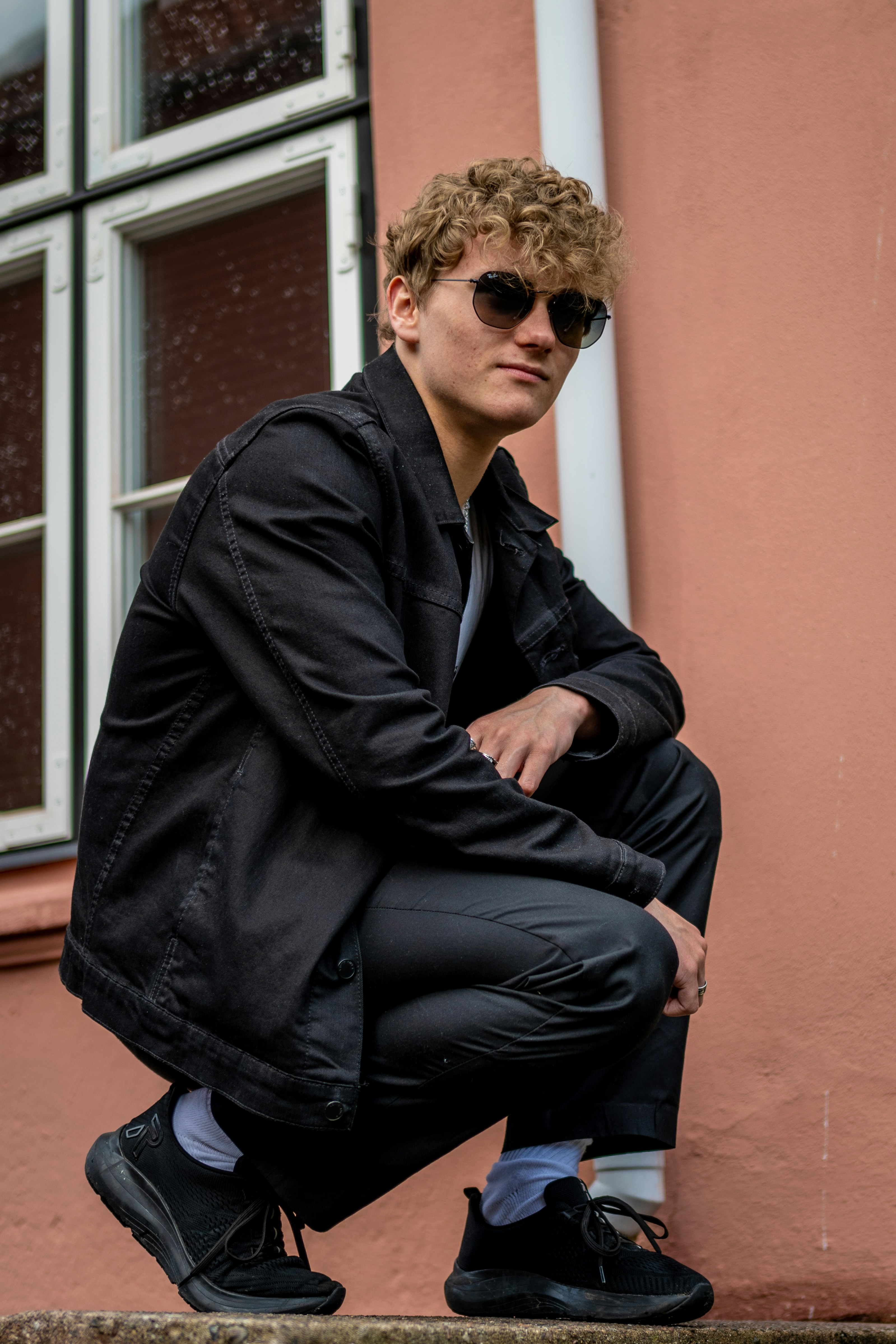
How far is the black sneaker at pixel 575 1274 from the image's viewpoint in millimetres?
1808

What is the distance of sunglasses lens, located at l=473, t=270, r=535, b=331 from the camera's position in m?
2.22

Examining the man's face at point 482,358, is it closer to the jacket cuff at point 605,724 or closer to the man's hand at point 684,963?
the jacket cuff at point 605,724

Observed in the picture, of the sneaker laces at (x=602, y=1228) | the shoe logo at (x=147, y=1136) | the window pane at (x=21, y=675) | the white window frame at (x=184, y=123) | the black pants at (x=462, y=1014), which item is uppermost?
the white window frame at (x=184, y=123)

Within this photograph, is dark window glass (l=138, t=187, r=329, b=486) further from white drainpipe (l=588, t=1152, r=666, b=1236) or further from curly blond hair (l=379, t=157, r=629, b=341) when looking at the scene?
white drainpipe (l=588, t=1152, r=666, b=1236)

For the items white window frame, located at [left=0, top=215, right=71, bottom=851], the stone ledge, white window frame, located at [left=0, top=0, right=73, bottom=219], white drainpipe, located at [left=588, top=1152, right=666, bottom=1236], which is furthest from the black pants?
white window frame, located at [left=0, top=0, right=73, bottom=219]

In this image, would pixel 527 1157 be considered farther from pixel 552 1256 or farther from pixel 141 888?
pixel 141 888

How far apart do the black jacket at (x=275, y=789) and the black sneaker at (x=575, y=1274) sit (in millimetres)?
375

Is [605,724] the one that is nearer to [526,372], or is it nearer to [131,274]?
[526,372]

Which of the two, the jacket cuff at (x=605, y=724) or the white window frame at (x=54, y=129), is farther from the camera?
the white window frame at (x=54, y=129)

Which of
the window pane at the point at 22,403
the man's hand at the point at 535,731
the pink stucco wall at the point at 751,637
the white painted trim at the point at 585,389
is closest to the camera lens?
the man's hand at the point at 535,731

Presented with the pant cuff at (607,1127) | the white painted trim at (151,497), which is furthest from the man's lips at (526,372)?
the white painted trim at (151,497)

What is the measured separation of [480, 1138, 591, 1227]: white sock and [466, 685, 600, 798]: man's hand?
1.70 ft

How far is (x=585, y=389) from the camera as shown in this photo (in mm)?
2971

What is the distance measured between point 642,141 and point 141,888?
2.12 metres
